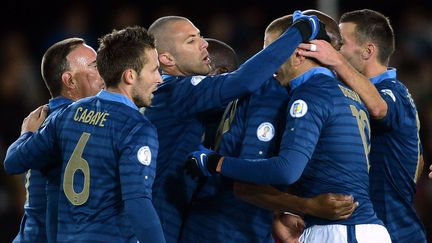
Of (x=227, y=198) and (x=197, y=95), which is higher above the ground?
(x=197, y=95)

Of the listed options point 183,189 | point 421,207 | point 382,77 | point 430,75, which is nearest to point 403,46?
point 430,75

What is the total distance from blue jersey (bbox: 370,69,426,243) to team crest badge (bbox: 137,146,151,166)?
1.55 m

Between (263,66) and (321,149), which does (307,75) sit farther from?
(321,149)

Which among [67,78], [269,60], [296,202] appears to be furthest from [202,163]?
[67,78]

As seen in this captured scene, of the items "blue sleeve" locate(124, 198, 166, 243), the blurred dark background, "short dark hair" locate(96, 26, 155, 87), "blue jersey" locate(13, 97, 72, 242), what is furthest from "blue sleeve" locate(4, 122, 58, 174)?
the blurred dark background

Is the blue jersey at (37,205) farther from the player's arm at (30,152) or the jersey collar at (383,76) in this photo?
the jersey collar at (383,76)

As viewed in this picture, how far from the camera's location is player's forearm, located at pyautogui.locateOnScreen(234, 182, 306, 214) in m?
4.98

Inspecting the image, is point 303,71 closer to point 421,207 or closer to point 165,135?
point 165,135

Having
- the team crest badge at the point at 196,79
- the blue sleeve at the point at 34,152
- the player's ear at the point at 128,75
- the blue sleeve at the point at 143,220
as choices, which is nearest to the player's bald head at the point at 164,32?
the team crest badge at the point at 196,79

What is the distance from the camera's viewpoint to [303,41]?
16.5 feet

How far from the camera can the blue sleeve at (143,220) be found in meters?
4.54

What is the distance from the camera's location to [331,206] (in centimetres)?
483

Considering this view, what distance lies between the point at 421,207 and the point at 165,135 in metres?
5.56

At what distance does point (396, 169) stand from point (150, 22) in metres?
7.69
